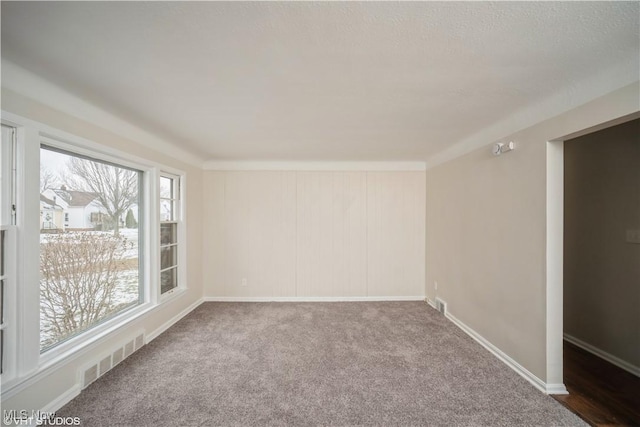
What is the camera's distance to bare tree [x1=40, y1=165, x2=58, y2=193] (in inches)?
70.2

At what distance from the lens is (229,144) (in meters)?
3.16

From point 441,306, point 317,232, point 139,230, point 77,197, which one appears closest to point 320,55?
point 77,197

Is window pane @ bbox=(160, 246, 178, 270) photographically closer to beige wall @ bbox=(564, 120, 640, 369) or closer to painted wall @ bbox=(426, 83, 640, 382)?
painted wall @ bbox=(426, 83, 640, 382)

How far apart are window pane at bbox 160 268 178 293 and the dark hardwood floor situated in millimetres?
4145

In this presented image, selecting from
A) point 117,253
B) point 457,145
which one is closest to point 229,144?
point 117,253

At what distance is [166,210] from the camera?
10.8 ft

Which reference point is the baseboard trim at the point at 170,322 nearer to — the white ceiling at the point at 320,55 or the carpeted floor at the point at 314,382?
the carpeted floor at the point at 314,382

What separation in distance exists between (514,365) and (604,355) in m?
1.03

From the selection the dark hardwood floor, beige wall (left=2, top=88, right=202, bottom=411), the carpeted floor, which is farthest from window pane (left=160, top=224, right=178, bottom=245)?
the dark hardwood floor

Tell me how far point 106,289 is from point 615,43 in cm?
414

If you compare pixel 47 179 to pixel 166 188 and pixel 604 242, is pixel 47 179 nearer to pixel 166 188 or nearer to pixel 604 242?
pixel 166 188

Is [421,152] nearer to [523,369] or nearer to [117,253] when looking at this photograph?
[523,369]

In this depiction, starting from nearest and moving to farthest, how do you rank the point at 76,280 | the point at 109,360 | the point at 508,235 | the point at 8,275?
the point at 8,275 < the point at 76,280 < the point at 109,360 < the point at 508,235

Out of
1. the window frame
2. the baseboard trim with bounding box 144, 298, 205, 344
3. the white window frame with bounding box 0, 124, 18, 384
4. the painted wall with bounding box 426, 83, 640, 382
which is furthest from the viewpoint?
the baseboard trim with bounding box 144, 298, 205, 344
